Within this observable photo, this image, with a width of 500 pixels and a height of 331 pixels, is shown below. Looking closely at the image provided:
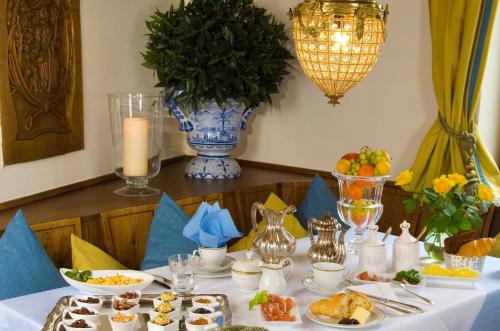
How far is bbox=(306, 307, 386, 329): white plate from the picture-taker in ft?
7.08

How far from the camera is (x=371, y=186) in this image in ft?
9.45

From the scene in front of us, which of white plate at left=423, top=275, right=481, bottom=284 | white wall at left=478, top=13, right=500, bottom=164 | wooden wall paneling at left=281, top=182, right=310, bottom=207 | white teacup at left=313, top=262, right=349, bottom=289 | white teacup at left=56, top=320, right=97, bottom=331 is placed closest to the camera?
white teacup at left=56, top=320, right=97, bottom=331

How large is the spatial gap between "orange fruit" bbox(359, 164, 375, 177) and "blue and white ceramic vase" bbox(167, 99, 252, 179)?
1126mm

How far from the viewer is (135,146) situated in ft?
11.6

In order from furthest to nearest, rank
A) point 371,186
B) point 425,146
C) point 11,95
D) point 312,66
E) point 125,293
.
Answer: point 425,146 → point 11,95 → point 371,186 → point 312,66 → point 125,293

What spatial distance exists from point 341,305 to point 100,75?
192cm

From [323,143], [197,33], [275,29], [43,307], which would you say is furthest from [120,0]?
[43,307]

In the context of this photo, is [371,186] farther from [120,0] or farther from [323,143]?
[120,0]

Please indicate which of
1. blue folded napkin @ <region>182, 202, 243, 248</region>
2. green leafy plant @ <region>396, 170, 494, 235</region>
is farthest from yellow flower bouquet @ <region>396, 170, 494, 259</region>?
blue folded napkin @ <region>182, 202, 243, 248</region>

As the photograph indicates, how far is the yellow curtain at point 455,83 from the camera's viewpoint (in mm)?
3428

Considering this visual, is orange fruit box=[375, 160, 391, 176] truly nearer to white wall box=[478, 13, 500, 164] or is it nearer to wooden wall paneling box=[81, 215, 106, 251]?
white wall box=[478, 13, 500, 164]

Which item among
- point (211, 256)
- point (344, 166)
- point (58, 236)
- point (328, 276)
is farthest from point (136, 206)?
point (328, 276)

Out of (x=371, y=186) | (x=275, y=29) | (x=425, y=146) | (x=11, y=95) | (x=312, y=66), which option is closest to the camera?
(x=312, y=66)

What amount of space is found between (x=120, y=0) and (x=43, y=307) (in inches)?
74.7
